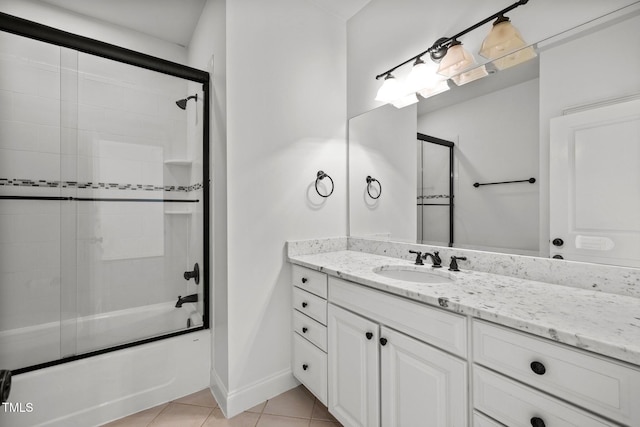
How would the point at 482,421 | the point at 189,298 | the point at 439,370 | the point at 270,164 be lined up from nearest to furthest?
1. the point at 482,421
2. the point at 439,370
3. the point at 270,164
4. the point at 189,298

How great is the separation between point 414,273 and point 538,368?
773 mm

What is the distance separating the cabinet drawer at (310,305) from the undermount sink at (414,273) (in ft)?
1.16

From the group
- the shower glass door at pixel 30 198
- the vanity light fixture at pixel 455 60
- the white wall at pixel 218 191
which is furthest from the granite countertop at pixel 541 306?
the shower glass door at pixel 30 198

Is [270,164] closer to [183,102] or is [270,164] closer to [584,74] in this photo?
[183,102]

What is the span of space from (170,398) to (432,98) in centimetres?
237

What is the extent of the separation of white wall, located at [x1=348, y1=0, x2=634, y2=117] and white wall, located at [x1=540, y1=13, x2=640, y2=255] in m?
0.09

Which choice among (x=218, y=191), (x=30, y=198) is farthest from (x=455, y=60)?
(x=30, y=198)

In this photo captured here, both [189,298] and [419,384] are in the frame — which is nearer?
[419,384]

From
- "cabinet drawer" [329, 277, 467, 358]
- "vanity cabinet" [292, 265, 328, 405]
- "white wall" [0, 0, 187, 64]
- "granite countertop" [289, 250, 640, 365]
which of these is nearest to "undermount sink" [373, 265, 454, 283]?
"granite countertop" [289, 250, 640, 365]

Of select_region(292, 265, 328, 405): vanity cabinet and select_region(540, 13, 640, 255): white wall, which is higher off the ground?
select_region(540, 13, 640, 255): white wall

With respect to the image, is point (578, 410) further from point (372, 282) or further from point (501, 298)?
point (372, 282)

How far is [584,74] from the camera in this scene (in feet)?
3.49

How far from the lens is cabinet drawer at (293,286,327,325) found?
150 cm

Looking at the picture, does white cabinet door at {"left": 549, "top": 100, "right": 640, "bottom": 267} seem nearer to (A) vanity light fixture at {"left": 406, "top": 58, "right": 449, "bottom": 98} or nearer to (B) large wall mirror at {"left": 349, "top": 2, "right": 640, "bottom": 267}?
(B) large wall mirror at {"left": 349, "top": 2, "right": 640, "bottom": 267}
